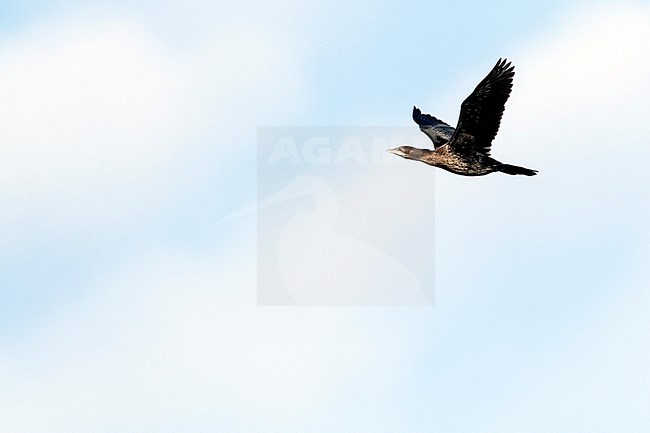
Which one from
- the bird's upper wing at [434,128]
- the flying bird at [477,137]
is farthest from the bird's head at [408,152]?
the bird's upper wing at [434,128]

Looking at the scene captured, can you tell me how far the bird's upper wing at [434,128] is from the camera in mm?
30737

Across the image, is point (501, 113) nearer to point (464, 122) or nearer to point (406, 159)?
point (464, 122)

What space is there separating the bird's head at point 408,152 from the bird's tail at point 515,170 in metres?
2.20

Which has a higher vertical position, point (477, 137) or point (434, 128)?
point (434, 128)

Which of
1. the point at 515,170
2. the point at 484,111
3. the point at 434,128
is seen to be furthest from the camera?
the point at 434,128

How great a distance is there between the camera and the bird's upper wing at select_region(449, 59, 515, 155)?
26.3 metres

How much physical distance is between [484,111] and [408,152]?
3.09 metres

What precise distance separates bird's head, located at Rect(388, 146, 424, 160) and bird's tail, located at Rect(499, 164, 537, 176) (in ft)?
7.23

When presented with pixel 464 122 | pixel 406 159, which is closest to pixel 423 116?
pixel 406 159

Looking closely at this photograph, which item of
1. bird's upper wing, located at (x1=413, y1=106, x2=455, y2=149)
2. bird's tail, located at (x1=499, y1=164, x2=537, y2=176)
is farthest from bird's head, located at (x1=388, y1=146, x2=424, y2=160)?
bird's tail, located at (x1=499, y1=164, x2=537, y2=176)

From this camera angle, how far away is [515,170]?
27.8m

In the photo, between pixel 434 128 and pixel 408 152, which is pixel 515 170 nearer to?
pixel 408 152

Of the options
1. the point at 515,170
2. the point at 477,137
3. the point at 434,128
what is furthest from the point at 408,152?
the point at 434,128

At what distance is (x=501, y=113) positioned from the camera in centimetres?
2686
